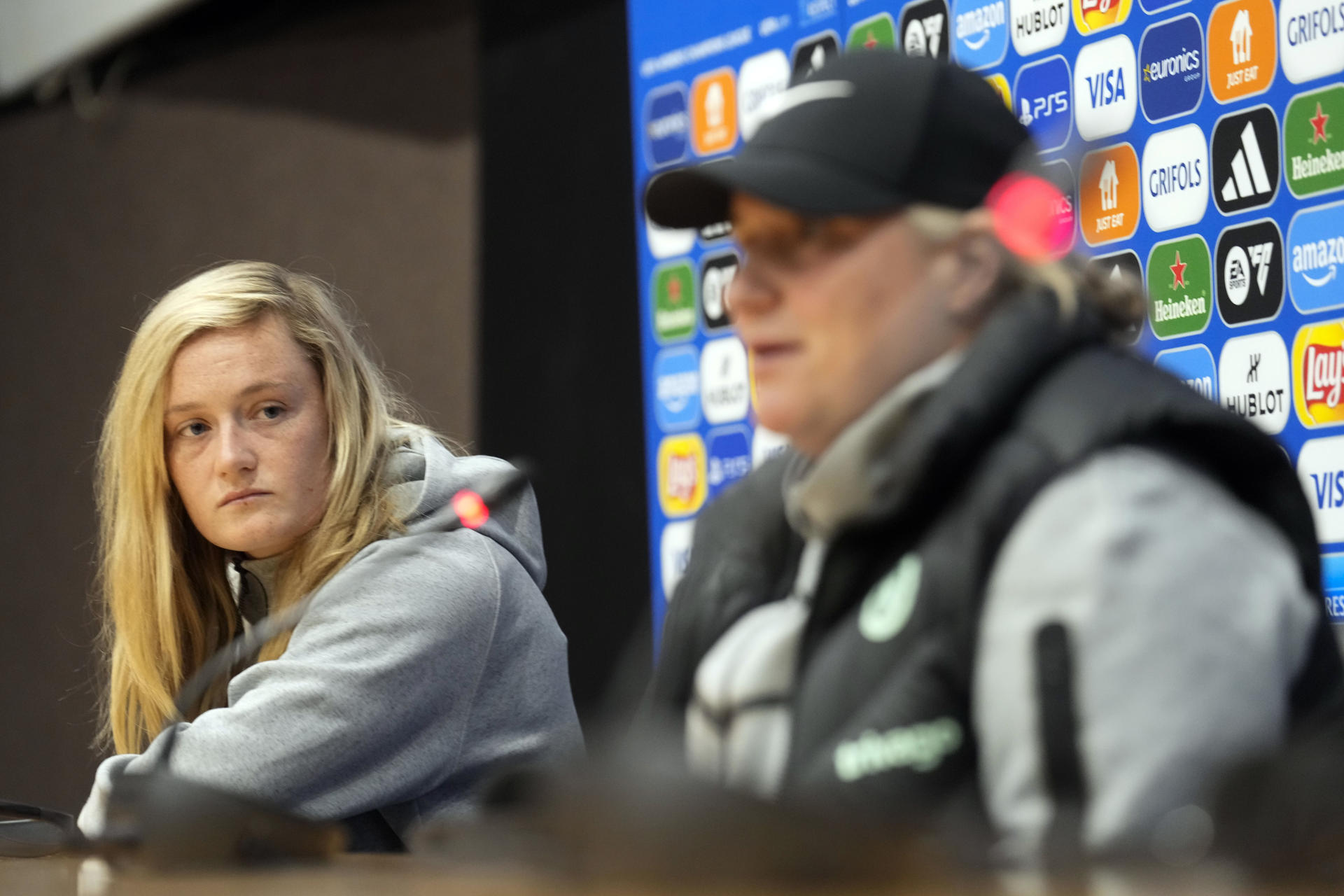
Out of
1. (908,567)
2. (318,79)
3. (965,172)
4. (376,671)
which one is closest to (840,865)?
(908,567)

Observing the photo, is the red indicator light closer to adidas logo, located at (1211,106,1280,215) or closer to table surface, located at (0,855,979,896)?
table surface, located at (0,855,979,896)

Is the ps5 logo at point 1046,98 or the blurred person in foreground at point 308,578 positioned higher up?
the ps5 logo at point 1046,98

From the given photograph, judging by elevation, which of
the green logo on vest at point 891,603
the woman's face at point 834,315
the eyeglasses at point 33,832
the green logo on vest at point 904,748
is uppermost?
the woman's face at point 834,315

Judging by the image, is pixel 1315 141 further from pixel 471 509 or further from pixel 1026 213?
pixel 471 509

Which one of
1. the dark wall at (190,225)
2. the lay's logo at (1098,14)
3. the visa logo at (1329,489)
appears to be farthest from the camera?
the dark wall at (190,225)

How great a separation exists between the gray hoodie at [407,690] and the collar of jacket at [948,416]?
0.74 metres

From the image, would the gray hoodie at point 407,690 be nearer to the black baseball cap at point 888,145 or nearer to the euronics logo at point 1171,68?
the black baseball cap at point 888,145

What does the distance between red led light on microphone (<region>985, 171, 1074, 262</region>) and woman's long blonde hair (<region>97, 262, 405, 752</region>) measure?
3.24 feet

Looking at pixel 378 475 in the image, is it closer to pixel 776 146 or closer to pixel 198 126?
pixel 776 146

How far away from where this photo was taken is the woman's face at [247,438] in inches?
72.7

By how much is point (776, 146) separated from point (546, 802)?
1.59 ft

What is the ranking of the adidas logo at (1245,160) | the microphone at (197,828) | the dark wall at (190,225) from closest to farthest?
the microphone at (197,828) → the adidas logo at (1245,160) → the dark wall at (190,225)

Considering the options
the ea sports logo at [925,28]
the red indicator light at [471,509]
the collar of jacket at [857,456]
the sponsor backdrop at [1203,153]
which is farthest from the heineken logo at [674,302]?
the collar of jacket at [857,456]

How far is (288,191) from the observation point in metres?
4.11
